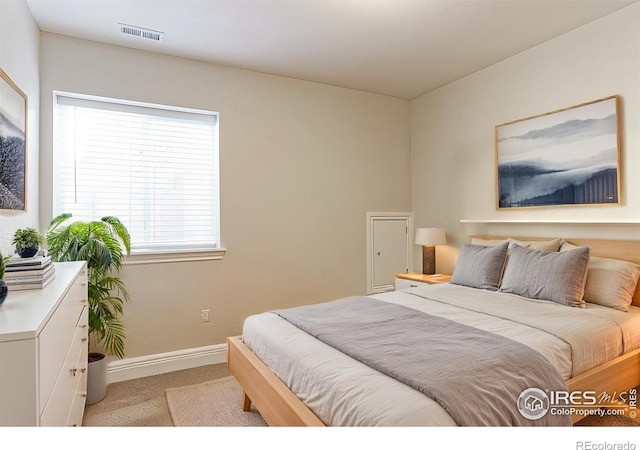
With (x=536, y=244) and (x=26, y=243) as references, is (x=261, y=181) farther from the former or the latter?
(x=536, y=244)

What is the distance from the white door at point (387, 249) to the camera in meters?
4.28

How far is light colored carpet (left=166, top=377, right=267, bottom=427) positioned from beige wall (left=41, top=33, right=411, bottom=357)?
576 millimetres

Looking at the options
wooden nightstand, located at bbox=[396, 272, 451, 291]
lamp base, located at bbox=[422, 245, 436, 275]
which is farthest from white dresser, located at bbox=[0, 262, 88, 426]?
lamp base, located at bbox=[422, 245, 436, 275]

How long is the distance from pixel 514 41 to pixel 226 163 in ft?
8.87

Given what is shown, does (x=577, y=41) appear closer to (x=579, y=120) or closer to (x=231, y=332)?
(x=579, y=120)

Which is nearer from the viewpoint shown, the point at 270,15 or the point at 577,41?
the point at 270,15

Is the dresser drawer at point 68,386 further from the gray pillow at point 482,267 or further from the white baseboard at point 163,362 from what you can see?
the gray pillow at point 482,267

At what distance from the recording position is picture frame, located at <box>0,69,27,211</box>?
1941 millimetres

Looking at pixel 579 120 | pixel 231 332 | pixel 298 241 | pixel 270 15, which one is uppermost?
pixel 270 15

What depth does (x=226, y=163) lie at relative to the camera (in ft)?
11.3

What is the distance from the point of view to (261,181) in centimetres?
362

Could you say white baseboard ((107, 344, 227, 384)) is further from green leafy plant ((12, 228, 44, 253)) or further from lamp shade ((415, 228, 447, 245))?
lamp shade ((415, 228, 447, 245))

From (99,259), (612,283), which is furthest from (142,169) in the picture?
(612,283)

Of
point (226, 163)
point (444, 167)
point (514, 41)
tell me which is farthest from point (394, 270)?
point (514, 41)
